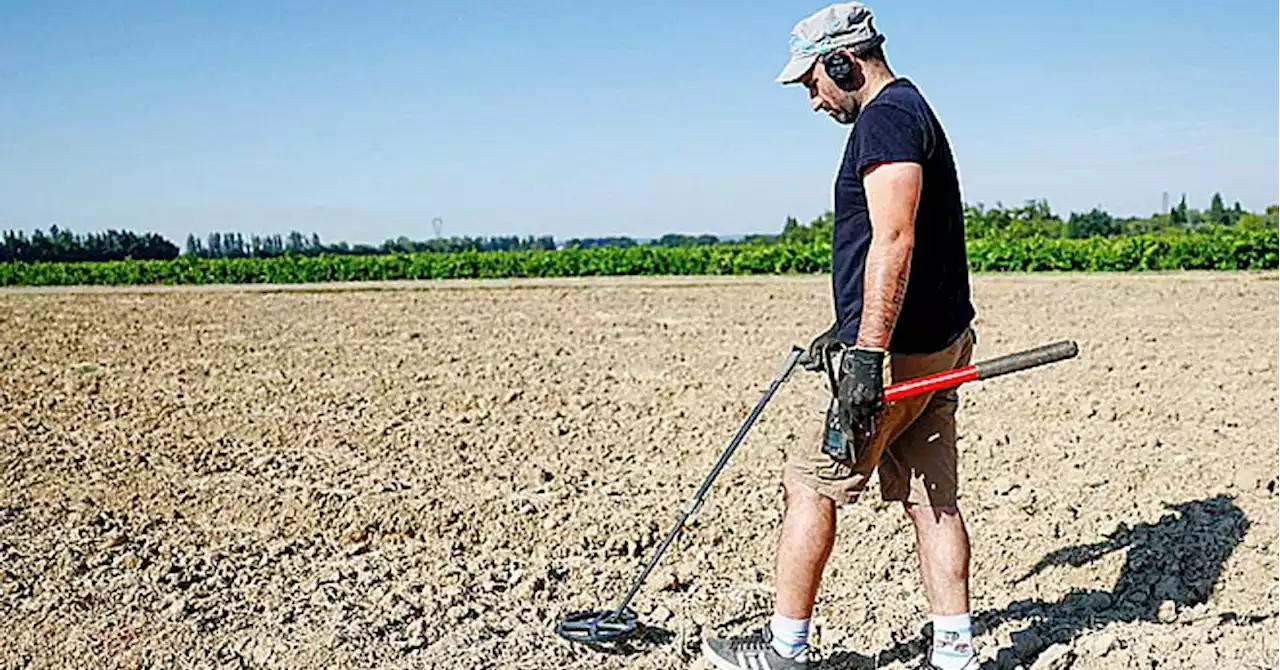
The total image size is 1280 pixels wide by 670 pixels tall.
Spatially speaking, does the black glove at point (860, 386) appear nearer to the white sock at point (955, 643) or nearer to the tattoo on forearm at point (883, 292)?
the tattoo on forearm at point (883, 292)

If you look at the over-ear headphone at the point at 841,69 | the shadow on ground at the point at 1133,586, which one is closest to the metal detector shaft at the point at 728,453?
the shadow on ground at the point at 1133,586

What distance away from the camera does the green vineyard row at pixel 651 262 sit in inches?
1292

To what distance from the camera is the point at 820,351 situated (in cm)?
345

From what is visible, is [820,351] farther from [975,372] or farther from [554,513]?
[554,513]

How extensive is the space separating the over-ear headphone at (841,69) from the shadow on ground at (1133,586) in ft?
5.97

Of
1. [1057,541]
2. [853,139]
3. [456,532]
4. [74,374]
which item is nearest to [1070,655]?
[1057,541]

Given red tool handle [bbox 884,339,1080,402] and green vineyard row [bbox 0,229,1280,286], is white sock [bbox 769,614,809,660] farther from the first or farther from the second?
green vineyard row [bbox 0,229,1280,286]

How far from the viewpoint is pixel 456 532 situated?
18.2ft

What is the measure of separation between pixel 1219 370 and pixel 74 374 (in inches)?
377

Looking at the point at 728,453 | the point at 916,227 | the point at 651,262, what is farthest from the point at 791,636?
the point at 651,262

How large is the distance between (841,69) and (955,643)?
1.70m

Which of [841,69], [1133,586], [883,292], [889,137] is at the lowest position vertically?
[1133,586]

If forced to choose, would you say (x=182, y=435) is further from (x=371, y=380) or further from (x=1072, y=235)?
(x=1072, y=235)

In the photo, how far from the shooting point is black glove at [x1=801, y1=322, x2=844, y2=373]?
11.2ft
